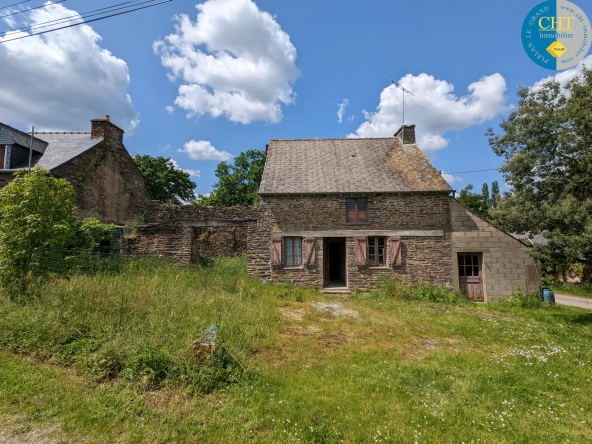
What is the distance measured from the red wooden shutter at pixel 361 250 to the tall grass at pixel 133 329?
518cm

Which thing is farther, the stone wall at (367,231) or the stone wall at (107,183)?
the stone wall at (107,183)

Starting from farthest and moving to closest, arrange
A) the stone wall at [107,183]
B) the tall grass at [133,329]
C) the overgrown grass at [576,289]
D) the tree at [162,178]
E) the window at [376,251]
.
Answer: the tree at [162,178] → the overgrown grass at [576,289] → the stone wall at [107,183] → the window at [376,251] → the tall grass at [133,329]

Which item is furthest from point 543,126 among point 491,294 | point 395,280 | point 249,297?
point 249,297

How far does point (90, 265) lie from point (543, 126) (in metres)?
14.9

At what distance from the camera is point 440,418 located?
11.9ft

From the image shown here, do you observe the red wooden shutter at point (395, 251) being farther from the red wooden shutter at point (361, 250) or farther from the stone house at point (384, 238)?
the red wooden shutter at point (361, 250)

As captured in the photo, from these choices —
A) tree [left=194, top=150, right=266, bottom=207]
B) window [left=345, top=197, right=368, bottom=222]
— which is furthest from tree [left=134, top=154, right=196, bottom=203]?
window [left=345, top=197, right=368, bottom=222]

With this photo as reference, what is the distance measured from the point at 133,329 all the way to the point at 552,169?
12.6 meters

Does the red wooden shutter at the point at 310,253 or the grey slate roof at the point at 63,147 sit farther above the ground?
the grey slate roof at the point at 63,147

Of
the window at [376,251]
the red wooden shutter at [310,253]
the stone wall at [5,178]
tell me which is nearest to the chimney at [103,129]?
the stone wall at [5,178]

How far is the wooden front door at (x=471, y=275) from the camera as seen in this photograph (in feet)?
37.4

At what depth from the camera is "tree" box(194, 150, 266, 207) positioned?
30395 millimetres

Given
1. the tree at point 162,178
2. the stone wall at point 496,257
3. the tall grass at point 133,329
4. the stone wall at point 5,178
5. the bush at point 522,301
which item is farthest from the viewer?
the tree at point 162,178

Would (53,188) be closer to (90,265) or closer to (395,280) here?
(90,265)
